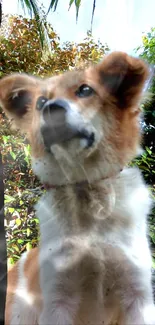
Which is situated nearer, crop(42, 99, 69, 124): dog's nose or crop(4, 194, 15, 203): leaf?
crop(42, 99, 69, 124): dog's nose

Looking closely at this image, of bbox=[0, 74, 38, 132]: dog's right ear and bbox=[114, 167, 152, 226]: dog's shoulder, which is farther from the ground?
bbox=[0, 74, 38, 132]: dog's right ear

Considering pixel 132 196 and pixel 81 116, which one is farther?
pixel 132 196

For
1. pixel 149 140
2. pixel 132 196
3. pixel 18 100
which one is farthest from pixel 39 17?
pixel 132 196

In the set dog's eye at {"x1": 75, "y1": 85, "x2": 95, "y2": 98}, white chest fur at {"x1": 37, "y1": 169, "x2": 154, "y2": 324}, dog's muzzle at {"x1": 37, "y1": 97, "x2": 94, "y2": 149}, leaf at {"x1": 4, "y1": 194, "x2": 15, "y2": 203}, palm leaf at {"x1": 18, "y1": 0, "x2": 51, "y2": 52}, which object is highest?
palm leaf at {"x1": 18, "y1": 0, "x2": 51, "y2": 52}

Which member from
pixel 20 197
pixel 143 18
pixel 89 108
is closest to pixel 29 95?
pixel 89 108

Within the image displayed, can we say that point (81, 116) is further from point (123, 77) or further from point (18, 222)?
Result: point (18, 222)

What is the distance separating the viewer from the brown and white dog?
102 cm

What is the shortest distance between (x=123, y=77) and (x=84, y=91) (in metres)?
0.11

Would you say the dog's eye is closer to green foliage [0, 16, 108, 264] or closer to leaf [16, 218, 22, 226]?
green foliage [0, 16, 108, 264]

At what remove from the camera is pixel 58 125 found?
101 centimetres

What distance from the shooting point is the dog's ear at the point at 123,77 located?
1.01 m

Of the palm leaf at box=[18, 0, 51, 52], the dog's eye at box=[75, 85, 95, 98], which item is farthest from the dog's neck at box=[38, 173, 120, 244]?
the palm leaf at box=[18, 0, 51, 52]

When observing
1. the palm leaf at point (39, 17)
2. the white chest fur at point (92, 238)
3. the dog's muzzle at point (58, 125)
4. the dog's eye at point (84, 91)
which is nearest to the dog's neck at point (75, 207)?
the white chest fur at point (92, 238)

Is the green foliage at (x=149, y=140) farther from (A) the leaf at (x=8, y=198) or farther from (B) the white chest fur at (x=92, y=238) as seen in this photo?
(A) the leaf at (x=8, y=198)
